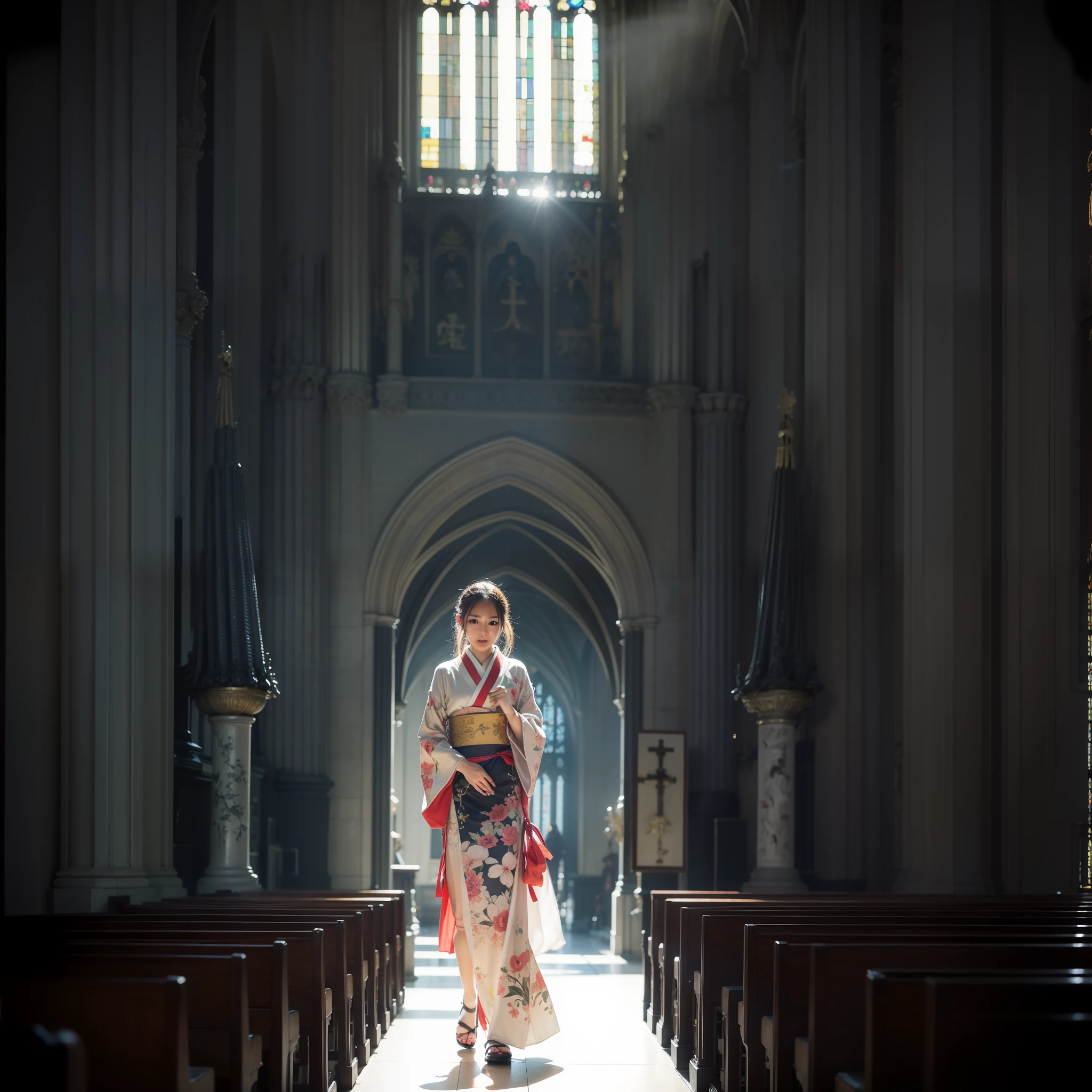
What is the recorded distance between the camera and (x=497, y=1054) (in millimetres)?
6078

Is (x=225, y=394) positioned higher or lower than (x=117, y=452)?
higher

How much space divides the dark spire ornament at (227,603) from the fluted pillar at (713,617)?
22.8ft

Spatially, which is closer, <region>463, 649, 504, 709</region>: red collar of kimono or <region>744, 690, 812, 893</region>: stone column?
<region>463, 649, 504, 709</region>: red collar of kimono

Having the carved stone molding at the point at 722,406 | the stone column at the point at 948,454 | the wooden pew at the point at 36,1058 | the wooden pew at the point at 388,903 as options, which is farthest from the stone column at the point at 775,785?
the wooden pew at the point at 36,1058

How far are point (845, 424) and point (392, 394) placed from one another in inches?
275

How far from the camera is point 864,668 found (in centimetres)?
1183

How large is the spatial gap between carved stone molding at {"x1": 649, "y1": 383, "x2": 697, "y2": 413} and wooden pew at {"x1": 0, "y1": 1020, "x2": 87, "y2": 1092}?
15.4 m

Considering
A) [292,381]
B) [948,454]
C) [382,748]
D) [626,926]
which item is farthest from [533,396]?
[948,454]

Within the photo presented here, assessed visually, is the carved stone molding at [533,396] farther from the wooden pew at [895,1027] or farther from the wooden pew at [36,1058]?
the wooden pew at [36,1058]

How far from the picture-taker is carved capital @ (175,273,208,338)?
40.0ft

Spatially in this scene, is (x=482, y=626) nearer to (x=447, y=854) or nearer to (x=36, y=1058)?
(x=447, y=854)

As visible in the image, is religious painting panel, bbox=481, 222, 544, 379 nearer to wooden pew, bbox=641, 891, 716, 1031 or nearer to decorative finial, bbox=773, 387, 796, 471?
decorative finial, bbox=773, 387, 796, 471

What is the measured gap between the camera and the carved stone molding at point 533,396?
18.0 meters

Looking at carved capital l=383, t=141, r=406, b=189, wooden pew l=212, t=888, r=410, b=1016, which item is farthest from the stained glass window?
wooden pew l=212, t=888, r=410, b=1016
